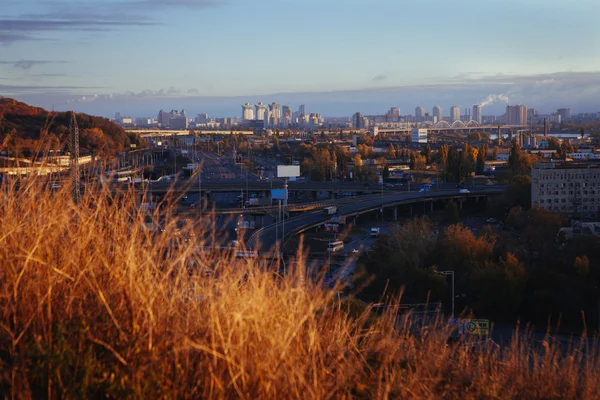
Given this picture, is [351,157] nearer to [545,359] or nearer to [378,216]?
[378,216]

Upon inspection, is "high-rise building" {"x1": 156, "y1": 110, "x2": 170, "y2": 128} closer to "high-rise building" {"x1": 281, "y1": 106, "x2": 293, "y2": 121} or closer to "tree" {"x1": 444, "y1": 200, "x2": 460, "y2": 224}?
"high-rise building" {"x1": 281, "y1": 106, "x2": 293, "y2": 121}

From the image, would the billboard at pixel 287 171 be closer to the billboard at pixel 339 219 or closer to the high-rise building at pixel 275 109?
the billboard at pixel 339 219

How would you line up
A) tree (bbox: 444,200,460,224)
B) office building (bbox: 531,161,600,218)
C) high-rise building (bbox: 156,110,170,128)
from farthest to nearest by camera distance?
high-rise building (bbox: 156,110,170,128), tree (bbox: 444,200,460,224), office building (bbox: 531,161,600,218)

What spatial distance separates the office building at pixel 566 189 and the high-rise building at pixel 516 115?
2623 inches

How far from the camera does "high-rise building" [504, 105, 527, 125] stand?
75438 millimetres

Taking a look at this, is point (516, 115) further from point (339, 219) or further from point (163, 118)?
point (339, 219)

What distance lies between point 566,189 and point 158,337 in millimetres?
11265

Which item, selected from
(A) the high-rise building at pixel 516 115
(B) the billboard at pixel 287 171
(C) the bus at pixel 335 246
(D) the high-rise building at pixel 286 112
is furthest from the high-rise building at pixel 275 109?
(C) the bus at pixel 335 246

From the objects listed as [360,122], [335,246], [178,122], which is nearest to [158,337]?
[335,246]

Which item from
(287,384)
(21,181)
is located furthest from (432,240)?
(287,384)

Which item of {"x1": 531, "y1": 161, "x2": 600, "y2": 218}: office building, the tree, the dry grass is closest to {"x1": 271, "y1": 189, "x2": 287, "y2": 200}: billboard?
the tree

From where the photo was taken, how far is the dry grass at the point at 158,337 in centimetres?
123

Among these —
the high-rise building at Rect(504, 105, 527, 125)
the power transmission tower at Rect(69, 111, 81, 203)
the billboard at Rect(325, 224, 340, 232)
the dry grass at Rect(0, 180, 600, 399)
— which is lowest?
the billboard at Rect(325, 224, 340, 232)

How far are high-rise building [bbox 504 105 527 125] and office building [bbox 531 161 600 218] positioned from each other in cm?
6662
